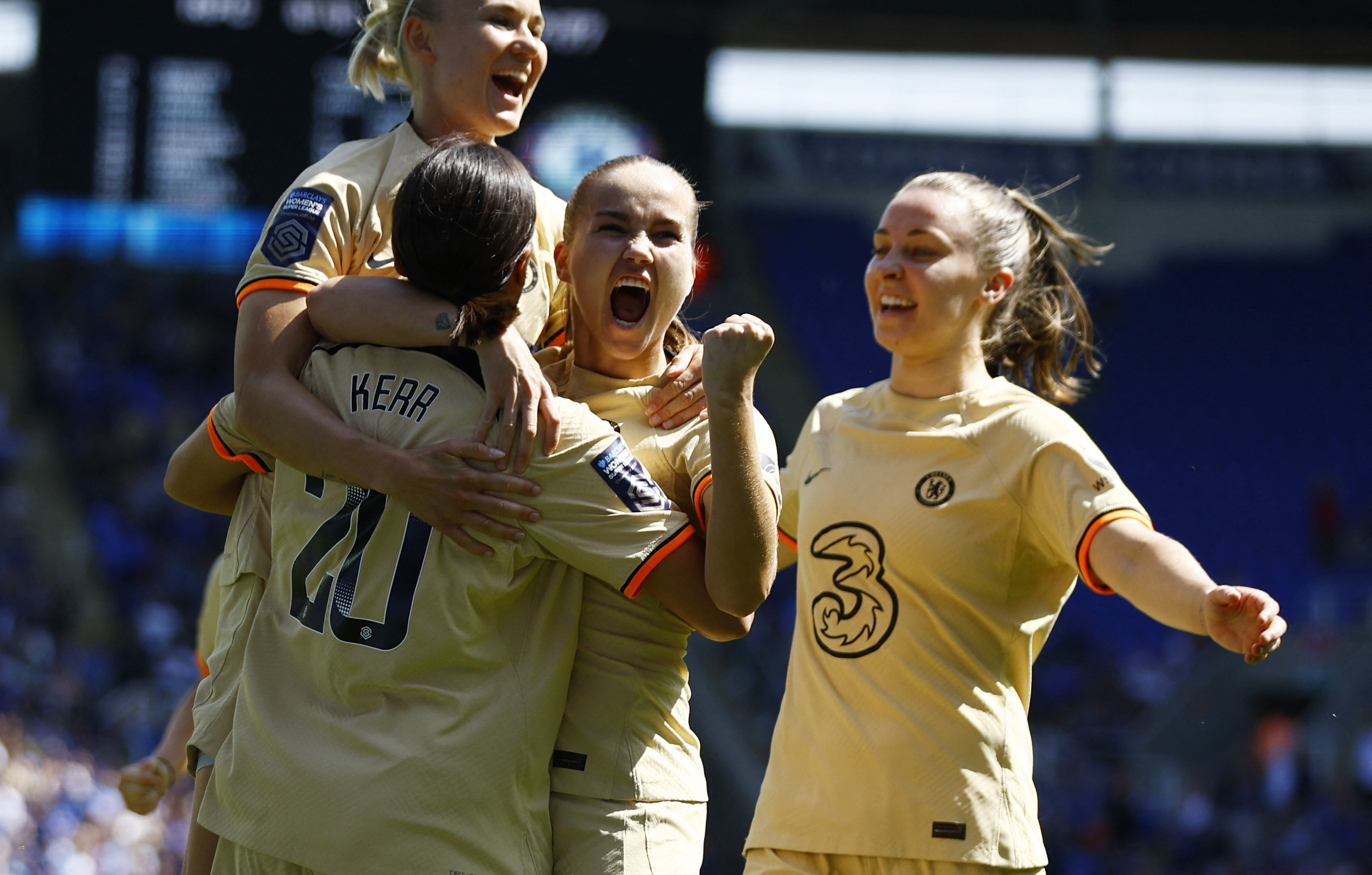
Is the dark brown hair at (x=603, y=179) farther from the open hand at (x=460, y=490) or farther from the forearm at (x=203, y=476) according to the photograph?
the forearm at (x=203, y=476)

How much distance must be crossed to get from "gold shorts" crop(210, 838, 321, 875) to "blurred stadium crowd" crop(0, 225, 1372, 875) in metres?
8.25

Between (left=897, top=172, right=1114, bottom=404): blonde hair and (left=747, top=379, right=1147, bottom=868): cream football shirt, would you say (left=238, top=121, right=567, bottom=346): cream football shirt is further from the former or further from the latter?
(left=897, top=172, right=1114, bottom=404): blonde hair

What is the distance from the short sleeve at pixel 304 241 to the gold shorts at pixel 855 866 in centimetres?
152

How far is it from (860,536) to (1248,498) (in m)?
16.5

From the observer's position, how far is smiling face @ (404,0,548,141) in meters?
2.98

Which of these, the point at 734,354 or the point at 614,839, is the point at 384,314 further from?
the point at 614,839

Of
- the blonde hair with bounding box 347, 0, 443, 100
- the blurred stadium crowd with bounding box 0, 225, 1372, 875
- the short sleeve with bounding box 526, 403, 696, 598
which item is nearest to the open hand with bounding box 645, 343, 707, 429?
the short sleeve with bounding box 526, 403, 696, 598

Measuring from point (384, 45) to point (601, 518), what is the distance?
5.22 feet

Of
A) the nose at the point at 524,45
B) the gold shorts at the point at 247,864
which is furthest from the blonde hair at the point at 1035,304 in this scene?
the gold shorts at the point at 247,864

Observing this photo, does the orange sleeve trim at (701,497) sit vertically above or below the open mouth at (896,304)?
below

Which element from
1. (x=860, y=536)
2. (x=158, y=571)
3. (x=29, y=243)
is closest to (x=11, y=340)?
(x=29, y=243)

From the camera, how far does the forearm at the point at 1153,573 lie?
2.67 m

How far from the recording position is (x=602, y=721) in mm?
2293

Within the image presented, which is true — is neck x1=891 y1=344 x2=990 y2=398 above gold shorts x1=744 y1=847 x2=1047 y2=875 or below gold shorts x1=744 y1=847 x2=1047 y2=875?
above
